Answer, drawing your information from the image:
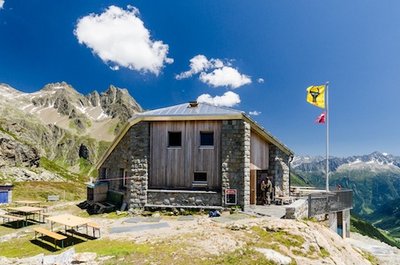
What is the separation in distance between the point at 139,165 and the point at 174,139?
2932 mm

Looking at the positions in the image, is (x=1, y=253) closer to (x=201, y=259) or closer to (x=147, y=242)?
(x=147, y=242)

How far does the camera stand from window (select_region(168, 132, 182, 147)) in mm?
21375

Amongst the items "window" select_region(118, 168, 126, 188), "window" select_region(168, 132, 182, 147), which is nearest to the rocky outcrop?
"window" select_region(118, 168, 126, 188)

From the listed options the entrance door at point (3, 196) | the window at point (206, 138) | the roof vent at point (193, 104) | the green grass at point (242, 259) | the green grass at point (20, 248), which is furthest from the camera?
the entrance door at point (3, 196)

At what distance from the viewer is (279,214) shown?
18.2 meters

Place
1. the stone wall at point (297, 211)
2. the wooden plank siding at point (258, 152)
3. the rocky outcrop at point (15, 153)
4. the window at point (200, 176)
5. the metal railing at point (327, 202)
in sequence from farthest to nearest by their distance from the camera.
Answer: the rocky outcrop at point (15, 153)
the wooden plank siding at point (258, 152)
the window at point (200, 176)
the metal railing at point (327, 202)
the stone wall at point (297, 211)

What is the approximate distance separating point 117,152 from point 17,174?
40221 mm

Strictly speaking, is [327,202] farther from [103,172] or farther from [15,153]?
[15,153]

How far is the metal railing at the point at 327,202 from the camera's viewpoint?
18578 mm

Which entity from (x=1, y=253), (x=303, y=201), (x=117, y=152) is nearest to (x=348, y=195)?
(x=303, y=201)

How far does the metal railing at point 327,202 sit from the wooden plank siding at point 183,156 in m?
5.73

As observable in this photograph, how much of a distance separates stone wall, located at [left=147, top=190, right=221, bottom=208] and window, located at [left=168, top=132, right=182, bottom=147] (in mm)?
3186

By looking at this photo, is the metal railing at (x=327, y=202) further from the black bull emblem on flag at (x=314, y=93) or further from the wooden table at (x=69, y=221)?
the wooden table at (x=69, y=221)

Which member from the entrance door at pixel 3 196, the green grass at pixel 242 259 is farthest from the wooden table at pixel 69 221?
the entrance door at pixel 3 196
